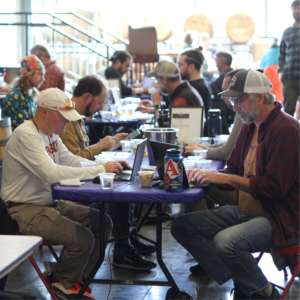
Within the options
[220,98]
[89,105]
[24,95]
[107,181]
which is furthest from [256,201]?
[220,98]

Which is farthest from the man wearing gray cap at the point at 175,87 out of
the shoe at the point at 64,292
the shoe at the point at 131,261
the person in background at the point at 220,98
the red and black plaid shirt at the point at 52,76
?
the red and black plaid shirt at the point at 52,76

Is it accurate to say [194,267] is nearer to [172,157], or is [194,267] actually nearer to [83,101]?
[172,157]

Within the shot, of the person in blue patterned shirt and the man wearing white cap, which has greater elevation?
the person in blue patterned shirt

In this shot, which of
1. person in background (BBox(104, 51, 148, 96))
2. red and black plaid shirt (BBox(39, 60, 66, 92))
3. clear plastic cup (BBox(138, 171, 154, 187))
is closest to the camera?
clear plastic cup (BBox(138, 171, 154, 187))

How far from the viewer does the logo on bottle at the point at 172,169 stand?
229 cm

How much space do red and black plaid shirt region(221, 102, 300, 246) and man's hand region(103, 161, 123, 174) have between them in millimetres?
756

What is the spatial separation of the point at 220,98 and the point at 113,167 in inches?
174

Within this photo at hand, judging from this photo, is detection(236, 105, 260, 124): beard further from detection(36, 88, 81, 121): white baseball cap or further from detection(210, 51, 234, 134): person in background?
detection(210, 51, 234, 134): person in background

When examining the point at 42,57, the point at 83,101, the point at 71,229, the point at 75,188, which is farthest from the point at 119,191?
the point at 42,57

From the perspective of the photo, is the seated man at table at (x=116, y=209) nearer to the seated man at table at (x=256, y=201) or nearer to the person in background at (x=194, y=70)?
the seated man at table at (x=256, y=201)

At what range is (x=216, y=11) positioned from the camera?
12.9 meters

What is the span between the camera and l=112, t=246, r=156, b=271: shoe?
3.26m

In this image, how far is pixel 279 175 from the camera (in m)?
2.32

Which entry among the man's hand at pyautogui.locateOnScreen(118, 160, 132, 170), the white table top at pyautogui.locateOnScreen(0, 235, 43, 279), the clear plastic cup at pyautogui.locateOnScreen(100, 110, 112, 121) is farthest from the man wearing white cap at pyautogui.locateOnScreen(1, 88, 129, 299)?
the clear plastic cup at pyautogui.locateOnScreen(100, 110, 112, 121)
